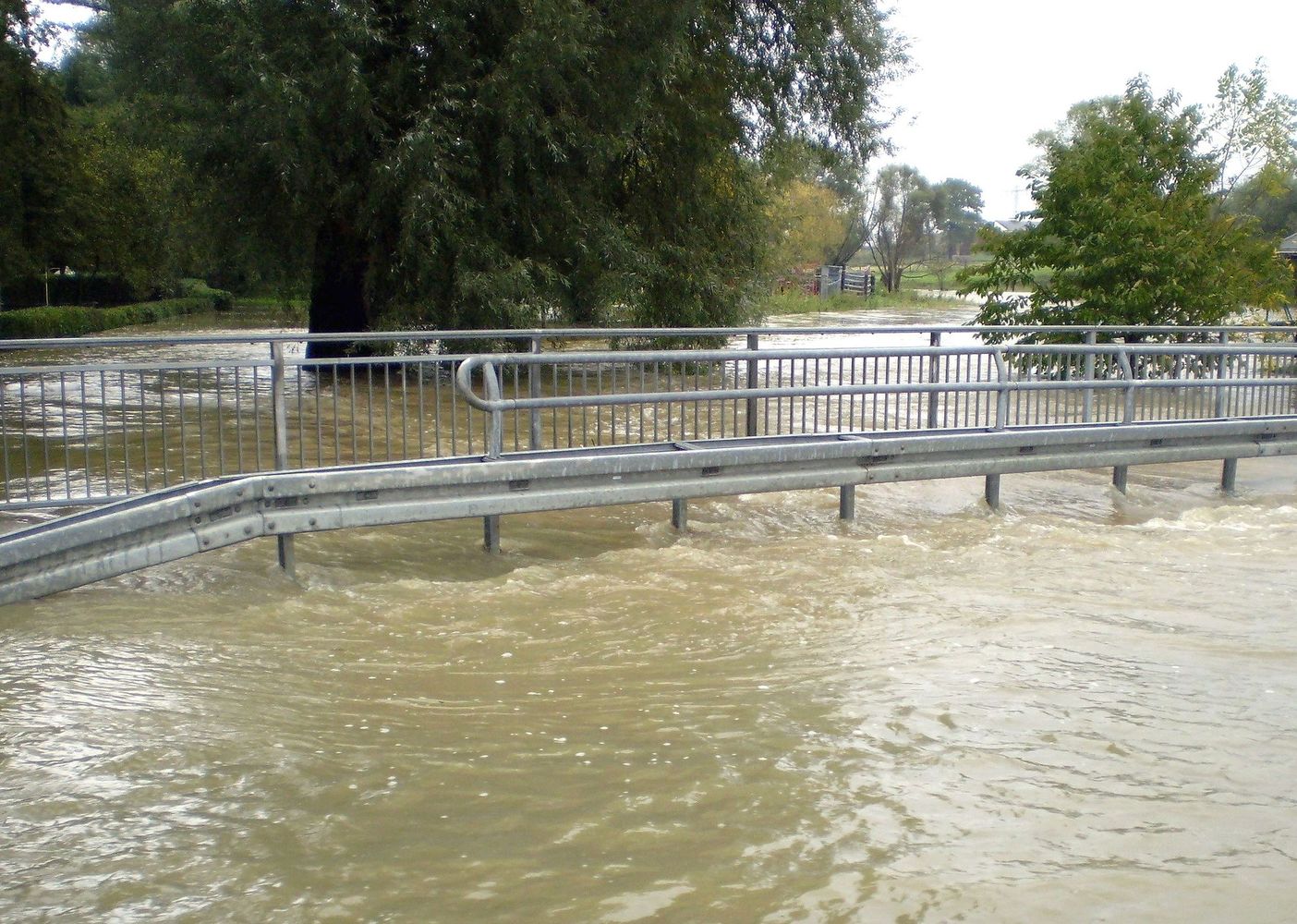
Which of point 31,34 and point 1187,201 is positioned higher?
point 31,34

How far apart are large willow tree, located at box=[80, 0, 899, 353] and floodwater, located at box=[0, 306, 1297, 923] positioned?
11.2 meters

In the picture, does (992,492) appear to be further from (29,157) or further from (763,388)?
(29,157)

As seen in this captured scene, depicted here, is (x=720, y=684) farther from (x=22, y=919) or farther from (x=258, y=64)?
(x=258, y=64)

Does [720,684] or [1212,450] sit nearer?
[720,684]

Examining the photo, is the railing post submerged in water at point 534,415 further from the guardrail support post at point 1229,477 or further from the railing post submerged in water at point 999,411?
the guardrail support post at point 1229,477

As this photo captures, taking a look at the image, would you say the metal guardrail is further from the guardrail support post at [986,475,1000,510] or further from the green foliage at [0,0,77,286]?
the green foliage at [0,0,77,286]

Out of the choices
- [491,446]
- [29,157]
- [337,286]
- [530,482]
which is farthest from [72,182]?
[530,482]

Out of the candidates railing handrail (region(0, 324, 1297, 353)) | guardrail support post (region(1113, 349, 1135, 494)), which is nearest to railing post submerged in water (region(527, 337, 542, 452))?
railing handrail (region(0, 324, 1297, 353))

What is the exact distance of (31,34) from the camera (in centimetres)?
2639

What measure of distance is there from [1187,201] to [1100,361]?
5.13 m

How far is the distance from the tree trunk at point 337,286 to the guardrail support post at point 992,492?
1346 cm

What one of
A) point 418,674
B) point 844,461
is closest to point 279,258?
point 844,461

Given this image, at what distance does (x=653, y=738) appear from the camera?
17.2ft

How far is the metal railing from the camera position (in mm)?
8719
